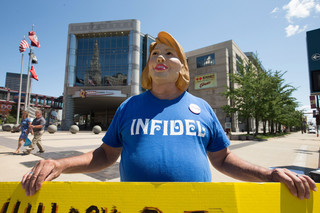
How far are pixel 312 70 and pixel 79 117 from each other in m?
58.7

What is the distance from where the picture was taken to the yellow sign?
1485 inches

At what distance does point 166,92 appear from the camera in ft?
4.55

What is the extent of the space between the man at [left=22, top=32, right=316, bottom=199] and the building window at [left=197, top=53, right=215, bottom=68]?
40.3m

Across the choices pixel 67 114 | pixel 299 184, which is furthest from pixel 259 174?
pixel 67 114

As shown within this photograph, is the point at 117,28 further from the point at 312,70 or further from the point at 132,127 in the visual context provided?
the point at 132,127

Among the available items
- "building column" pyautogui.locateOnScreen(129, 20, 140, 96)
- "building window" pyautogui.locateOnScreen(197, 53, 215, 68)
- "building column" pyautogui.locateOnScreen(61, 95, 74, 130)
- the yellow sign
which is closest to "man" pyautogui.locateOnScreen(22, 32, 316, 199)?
"building column" pyautogui.locateOnScreen(129, 20, 140, 96)

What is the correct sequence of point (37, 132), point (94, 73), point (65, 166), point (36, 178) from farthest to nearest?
1. point (94, 73)
2. point (37, 132)
3. point (65, 166)
4. point (36, 178)

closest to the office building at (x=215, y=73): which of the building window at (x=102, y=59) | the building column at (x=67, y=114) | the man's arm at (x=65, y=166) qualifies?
the building window at (x=102, y=59)

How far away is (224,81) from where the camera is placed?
36.3m

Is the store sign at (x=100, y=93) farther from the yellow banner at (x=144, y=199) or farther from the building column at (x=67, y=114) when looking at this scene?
the yellow banner at (x=144, y=199)

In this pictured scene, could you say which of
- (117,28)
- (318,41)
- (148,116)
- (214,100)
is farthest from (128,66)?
(148,116)

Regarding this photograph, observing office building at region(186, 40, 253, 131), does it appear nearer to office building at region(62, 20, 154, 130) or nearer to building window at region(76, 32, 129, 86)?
office building at region(62, 20, 154, 130)

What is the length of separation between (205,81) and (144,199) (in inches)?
1572

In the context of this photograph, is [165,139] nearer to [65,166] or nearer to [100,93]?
[65,166]
